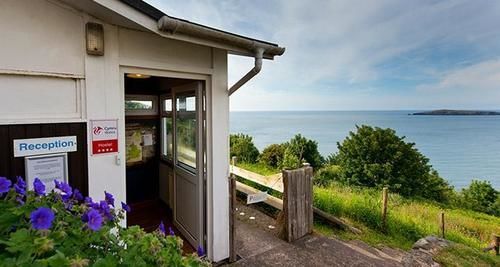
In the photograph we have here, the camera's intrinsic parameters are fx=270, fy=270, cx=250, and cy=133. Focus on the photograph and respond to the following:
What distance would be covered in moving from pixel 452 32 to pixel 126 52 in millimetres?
28964

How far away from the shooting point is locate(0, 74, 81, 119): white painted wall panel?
2.01 m

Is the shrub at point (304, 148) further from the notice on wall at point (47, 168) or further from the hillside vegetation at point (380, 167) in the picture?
the notice on wall at point (47, 168)

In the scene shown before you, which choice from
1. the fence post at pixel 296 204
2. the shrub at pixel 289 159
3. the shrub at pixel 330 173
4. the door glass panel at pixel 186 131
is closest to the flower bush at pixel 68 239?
the door glass panel at pixel 186 131

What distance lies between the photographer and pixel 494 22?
18625 millimetres

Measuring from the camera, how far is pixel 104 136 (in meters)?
2.49

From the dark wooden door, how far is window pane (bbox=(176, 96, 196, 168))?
57.8 inches

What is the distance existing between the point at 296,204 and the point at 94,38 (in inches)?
139

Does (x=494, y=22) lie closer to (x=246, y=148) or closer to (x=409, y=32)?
(x=409, y=32)

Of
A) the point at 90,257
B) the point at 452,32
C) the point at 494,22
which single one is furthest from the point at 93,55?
the point at 452,32

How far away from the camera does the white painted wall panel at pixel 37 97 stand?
6.59ft

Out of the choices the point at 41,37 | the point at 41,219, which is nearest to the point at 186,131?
the point at 41,37

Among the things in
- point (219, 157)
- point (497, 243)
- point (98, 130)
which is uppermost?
point (98, 130)

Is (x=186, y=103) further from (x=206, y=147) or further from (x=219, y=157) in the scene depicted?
(x=219, y=157)

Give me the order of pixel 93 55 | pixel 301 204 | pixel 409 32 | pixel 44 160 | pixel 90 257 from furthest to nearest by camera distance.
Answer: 1. pixel 409 32
2. pixel 301 204
3. pixel 93 55
4. pixel 44 160
5. pixel 90 257
